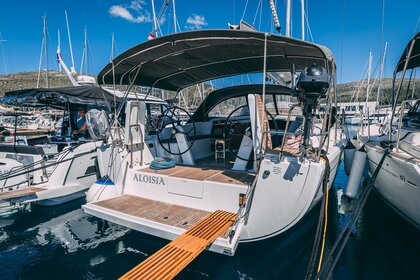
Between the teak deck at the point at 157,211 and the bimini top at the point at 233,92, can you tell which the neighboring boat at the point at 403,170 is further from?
the teak deck at the point at 157,211

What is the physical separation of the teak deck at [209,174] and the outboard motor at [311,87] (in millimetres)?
1230

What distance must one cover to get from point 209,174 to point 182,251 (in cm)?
179

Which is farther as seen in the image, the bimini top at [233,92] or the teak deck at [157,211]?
the bimini top at [233,92]

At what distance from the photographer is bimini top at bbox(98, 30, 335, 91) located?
11.7ft

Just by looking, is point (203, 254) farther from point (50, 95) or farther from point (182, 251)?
point (50, 95)

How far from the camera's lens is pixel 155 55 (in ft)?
14.6

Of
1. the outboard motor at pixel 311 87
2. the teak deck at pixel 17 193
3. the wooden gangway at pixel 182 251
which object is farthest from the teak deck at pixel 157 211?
the teak deck at pixel 17 193

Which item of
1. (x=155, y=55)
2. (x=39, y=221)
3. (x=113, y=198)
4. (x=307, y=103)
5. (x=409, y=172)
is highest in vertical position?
(x=155, y=55)

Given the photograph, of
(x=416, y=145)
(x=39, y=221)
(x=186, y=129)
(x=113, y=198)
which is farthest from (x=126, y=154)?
(x=416, y=145)

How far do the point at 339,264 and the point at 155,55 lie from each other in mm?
4582

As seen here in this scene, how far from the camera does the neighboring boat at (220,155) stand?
123 inches

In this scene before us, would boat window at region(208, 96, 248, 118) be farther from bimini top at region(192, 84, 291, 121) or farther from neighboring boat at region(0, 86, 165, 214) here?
neighboring boat at region(0, 86, 165, 214)

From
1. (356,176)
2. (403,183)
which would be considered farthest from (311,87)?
(356,176)

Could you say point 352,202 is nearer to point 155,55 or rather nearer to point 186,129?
point 186,129
